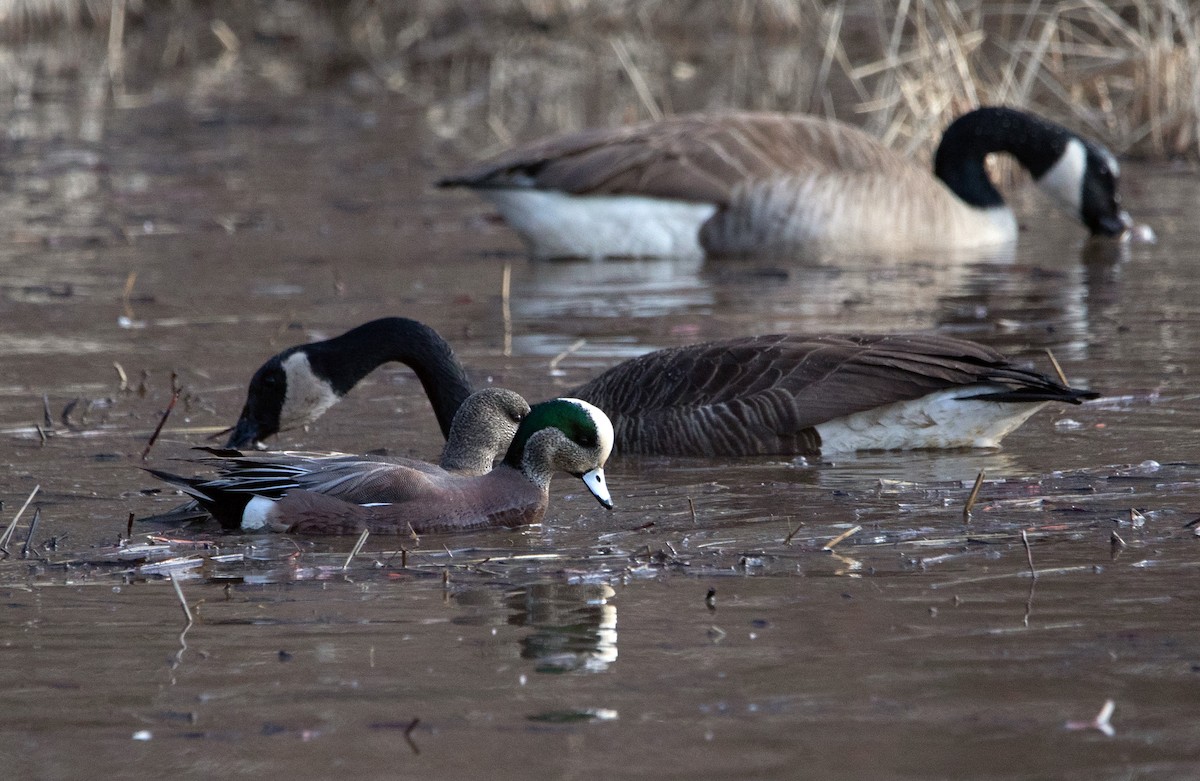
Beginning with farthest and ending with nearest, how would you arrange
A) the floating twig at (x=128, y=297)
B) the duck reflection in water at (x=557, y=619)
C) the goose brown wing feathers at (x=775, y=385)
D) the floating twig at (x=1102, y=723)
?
1. the floating twig at (x=128, y=297)
2. the goose brown wing feathers at (x=775, y=385)
3. the duck reflection in water at (x=557, y=619)
4. the floating twig at (x=1102, y=723)

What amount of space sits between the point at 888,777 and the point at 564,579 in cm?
188

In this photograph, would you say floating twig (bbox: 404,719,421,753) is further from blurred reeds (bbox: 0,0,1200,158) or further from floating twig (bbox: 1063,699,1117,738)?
blurred reeds (bbox: 0,0,1200,158)

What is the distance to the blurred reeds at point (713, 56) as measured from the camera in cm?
1570

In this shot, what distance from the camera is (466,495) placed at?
6.68 meters

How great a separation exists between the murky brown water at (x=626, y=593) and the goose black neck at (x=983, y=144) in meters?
2.68

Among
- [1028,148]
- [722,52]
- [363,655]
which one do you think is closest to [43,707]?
[363,655]

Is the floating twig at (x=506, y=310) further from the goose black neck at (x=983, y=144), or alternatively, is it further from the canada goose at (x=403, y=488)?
the goose black neck at (x=983, y=144)

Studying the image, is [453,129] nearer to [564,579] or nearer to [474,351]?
[474,351]

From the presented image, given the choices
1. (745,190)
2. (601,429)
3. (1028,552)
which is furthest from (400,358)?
(745,190)

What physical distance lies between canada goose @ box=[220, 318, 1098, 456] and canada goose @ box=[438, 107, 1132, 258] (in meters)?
5.05

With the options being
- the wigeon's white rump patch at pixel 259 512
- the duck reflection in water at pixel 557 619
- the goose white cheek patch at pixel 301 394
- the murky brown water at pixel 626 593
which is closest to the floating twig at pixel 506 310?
the murky brown water at pixel 626 593

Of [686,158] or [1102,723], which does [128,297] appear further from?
[1102,723]

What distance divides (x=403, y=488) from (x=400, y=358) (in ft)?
5.85

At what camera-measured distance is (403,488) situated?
21.6ft
